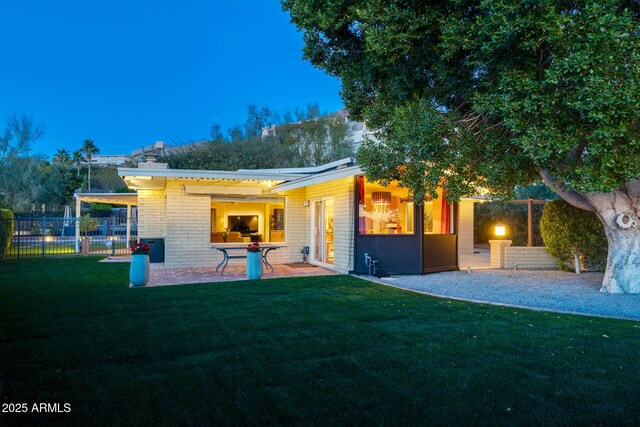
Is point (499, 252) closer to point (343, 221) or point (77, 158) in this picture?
point (343, 221)

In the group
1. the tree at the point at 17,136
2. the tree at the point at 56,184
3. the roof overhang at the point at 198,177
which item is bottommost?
the roof overhang at the point at 198,177

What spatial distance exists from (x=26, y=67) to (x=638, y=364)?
246ft

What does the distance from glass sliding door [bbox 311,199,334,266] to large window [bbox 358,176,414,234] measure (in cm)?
167

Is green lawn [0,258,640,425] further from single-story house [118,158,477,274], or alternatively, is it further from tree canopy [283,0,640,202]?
single-story house [118,158,477,274]

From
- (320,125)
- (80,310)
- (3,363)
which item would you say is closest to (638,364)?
(3,363)

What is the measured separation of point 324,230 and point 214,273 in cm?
343

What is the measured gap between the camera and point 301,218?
13.2 meters

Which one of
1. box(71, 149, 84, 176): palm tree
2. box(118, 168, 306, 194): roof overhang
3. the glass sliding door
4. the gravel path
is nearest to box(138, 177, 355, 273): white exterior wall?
the glass sliding door

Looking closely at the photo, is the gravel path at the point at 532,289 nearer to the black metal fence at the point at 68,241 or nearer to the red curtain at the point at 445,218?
the red curtain at the point at 445,218

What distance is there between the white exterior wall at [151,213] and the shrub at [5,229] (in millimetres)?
4101

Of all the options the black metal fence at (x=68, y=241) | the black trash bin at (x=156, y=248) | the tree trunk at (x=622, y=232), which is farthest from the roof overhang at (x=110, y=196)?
the tree trunk at (x=622, y=232)

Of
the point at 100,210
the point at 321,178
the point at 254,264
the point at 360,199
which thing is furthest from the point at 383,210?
the point at 100,210

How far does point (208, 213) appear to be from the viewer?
12203 millimetres

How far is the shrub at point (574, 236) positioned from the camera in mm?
9805
